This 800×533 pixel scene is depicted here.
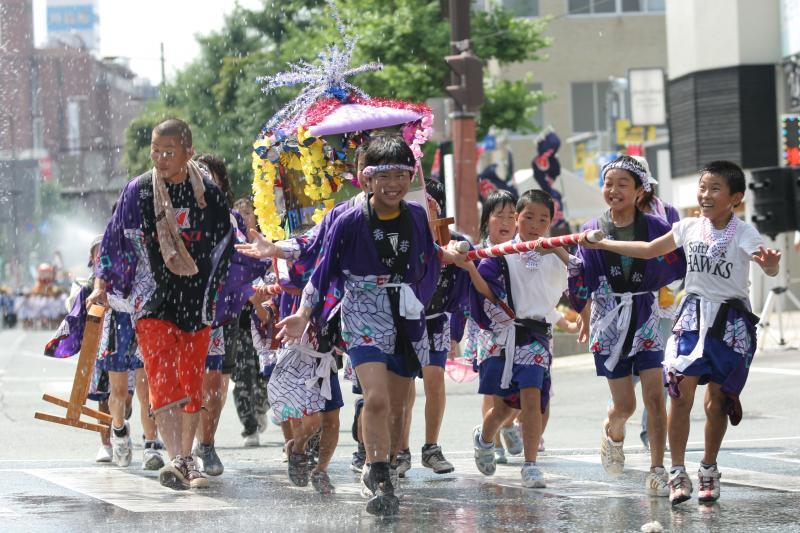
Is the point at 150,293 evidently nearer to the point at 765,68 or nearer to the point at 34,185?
A: the point at 765,68

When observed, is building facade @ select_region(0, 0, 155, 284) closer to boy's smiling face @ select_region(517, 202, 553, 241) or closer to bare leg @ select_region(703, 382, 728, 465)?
boy's smiling face @ select_region(517, 202, 553, 241)

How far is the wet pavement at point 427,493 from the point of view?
6.82 metres

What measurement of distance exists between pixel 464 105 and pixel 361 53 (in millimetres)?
10695

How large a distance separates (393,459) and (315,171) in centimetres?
204

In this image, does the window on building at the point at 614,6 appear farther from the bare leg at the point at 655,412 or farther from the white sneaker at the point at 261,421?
the bare leg at the point at 655,412

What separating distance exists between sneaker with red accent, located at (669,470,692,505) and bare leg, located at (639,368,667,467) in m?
0.46

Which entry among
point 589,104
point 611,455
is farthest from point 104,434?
point 589,104

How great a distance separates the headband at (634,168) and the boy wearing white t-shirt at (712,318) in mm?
485

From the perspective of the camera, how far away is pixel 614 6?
145 feet

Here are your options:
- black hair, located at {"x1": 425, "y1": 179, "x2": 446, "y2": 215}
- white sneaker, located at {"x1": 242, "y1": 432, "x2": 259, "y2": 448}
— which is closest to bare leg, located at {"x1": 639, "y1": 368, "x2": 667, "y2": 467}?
black hair, located at {"x1": 425, "y1": 179, "x2": 446, "y2": 215}

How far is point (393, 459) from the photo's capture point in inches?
299

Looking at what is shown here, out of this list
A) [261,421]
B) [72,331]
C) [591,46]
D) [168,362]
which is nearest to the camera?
[168,362]

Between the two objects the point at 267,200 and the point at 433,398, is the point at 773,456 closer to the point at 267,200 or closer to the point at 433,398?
the point at 433,398

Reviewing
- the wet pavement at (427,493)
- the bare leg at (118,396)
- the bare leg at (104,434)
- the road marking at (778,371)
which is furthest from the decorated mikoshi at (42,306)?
the bare leg at (118,396)
